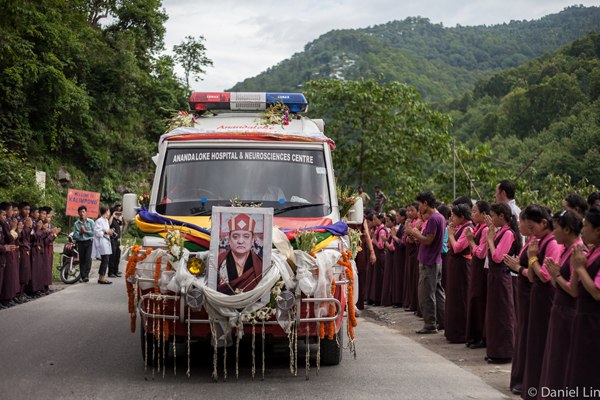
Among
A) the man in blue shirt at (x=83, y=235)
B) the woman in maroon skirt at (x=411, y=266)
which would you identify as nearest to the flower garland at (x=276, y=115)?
the woman in maroon skirt at (x=411, y=266)

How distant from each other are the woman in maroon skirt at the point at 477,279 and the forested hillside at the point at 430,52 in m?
80.6

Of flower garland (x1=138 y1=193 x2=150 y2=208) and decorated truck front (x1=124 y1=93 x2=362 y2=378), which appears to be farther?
flower garland (x1=138 y1=193 x2=150 y2=208)

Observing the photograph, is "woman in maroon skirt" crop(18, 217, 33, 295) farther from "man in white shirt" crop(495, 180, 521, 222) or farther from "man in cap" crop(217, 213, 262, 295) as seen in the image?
"man in white shirt" crop(495, 180, 521, 222)

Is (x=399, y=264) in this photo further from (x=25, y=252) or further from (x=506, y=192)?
(x=506, y=192)

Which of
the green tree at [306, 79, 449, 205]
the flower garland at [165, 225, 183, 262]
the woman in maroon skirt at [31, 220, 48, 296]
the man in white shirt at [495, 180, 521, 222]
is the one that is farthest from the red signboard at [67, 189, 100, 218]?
the flower garland at [165, 225, 183, 262]

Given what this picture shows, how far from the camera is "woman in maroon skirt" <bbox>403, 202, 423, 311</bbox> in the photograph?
56.2 feet

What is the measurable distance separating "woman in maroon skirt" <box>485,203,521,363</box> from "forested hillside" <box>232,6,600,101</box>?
268 ft

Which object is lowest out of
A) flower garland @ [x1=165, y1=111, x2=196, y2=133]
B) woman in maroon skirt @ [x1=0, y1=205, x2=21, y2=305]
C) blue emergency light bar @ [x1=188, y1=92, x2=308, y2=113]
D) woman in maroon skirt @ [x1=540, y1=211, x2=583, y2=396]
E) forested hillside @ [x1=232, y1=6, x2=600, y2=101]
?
woman in maroon skirt @ [x1=0, y1=205, x2=21, y2=305]

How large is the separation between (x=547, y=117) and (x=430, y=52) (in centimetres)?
8410

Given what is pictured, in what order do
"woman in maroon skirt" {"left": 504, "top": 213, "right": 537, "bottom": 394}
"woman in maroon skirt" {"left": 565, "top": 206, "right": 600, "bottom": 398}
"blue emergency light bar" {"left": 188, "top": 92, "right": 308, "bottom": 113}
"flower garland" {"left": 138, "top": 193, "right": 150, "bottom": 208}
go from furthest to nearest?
"blue emergency light bar" {"left": 188, "top": 92, "right": 308, "bottom": 113} < "flower garland" {"left": 138, "top": 193, "right": 150, "bottom": 208} < "woman in maroon skirt" {"left": 504, "top": 213, "right": 537, "bottom": 394} < "woman in maroon skirt" {"left": 565, "top": 206, "right": 600, "bottom": 398}

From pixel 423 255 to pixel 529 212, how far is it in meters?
5.66

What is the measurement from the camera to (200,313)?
8977 mm

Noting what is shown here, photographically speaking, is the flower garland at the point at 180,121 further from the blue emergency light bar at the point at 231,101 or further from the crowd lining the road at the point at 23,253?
the crowd lining the road at the point at 23,253

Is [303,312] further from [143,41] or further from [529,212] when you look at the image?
[143,41]
